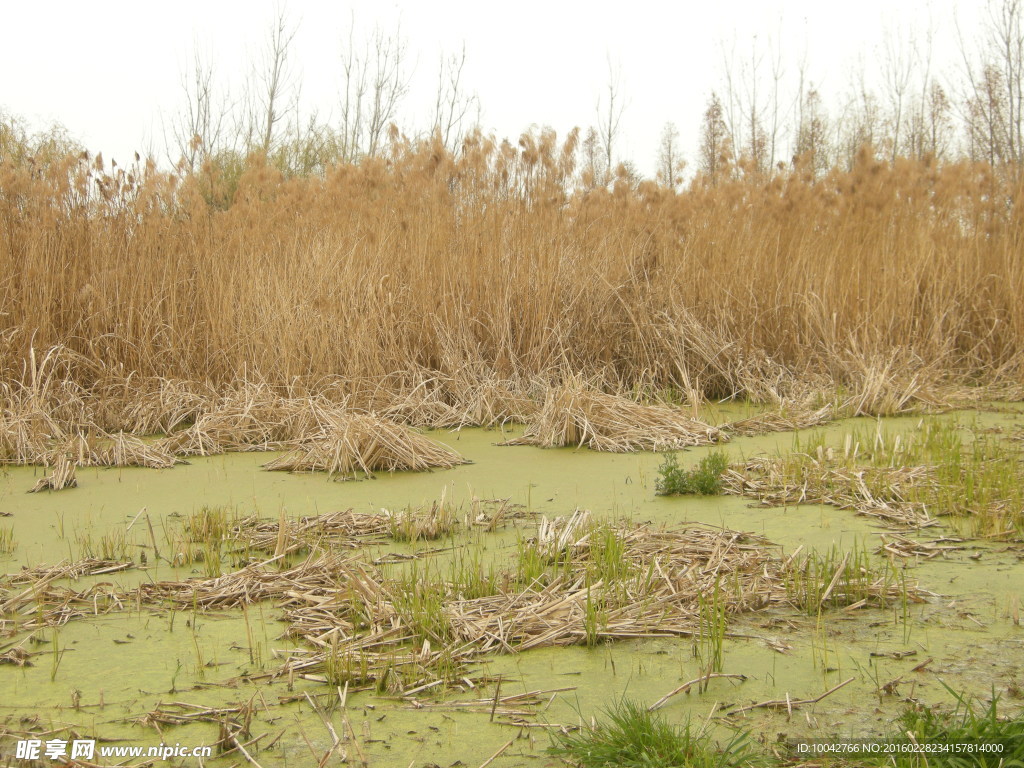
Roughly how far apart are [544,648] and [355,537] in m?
1.16

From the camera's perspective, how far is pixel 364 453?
13.7ft

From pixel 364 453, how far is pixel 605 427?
4.41ft

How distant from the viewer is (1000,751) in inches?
60.1

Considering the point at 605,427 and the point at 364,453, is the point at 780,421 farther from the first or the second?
the point at 364,453

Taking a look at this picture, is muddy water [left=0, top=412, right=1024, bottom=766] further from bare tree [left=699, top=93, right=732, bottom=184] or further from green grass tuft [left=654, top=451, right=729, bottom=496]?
bare tree [left=699, top=93, right=732, bottom=184]

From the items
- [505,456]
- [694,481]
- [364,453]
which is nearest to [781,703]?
[694,481]

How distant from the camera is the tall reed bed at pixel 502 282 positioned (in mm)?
5484

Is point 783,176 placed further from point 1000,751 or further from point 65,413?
point 1000,751

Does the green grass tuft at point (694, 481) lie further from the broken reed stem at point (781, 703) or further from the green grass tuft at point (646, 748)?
the green grass tuft at point (646, 748)

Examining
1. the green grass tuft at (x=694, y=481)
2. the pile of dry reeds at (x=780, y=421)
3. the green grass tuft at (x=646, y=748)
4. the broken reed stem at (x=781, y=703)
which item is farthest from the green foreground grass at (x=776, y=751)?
the pile of dry reeds at (x=780, y=421)

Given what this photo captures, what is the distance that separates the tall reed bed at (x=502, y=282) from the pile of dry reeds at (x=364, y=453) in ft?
3.52

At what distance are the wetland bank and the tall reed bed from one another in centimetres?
3

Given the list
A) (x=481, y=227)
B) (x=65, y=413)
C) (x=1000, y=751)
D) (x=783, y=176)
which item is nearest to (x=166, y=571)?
(x=1000, y=751)

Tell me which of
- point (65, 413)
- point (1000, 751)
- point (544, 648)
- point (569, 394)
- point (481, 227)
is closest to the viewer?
point (1000, 751)
